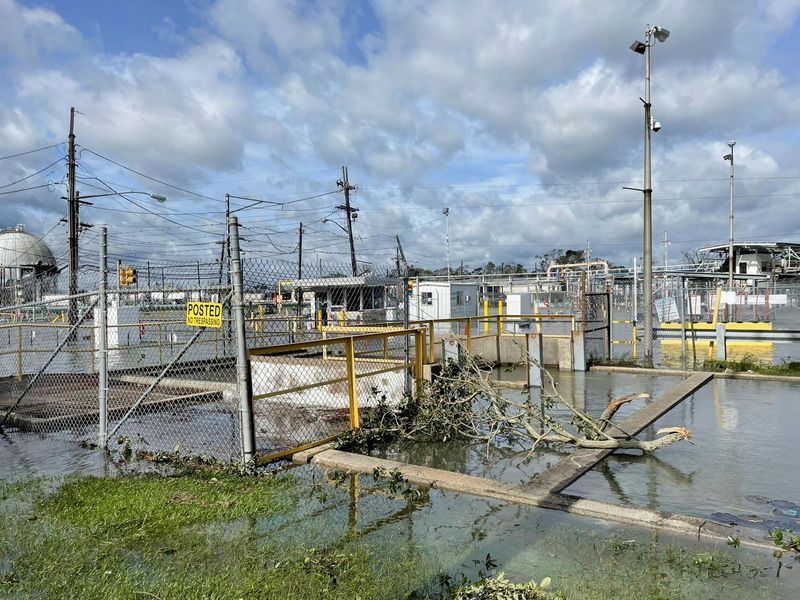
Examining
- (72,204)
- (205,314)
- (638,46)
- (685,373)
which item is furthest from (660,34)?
(72,204)

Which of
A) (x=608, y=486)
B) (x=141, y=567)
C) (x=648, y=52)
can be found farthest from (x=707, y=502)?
(x=648, y=52)

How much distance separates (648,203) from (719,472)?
Result: 10.2m

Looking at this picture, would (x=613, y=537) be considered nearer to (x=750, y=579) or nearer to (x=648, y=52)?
(x=750, y=579)

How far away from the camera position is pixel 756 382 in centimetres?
1208

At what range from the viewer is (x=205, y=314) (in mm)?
6512

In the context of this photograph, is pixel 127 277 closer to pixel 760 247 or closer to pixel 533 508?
pixel 533 508

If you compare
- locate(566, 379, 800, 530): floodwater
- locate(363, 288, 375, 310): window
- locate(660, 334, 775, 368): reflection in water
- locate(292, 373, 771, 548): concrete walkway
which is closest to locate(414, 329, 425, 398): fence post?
locate(292, 373, 771, 548): concrete walkway

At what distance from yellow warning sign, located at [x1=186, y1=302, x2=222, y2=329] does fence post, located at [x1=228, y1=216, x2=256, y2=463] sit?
9.4 inches

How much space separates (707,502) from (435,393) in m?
3.74

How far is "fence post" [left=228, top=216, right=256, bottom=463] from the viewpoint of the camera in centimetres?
617

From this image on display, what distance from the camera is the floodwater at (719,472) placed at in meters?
5.23

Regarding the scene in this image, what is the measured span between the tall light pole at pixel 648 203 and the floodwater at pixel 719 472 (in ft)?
16.1

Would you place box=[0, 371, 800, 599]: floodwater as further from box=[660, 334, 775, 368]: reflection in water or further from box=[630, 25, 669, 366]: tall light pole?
box=[660, 334, 775, 368]: reflection in water

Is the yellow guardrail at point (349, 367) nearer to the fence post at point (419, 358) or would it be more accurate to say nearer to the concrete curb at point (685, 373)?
the fence post at point (419, 358)
